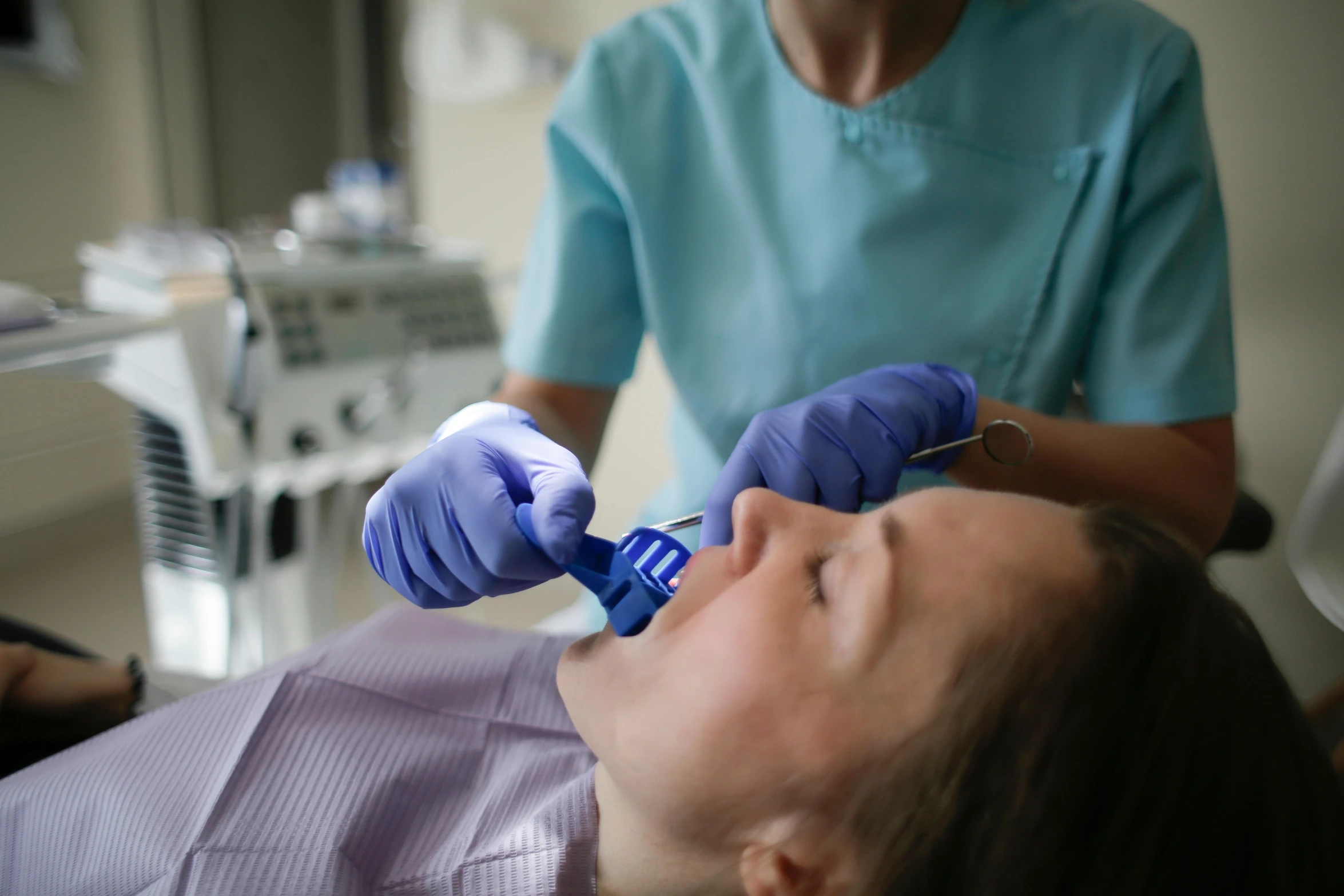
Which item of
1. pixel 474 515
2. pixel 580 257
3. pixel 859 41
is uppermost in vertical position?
pixel 859 41

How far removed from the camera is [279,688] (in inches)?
30.9

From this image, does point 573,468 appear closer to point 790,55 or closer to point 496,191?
point 790,55

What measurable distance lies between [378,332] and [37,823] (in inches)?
43.5

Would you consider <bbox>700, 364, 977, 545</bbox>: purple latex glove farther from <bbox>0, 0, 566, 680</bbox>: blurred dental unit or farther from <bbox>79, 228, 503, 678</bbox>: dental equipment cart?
<bbox>79, 228, 503, 678</bbox>: dental equipment cart

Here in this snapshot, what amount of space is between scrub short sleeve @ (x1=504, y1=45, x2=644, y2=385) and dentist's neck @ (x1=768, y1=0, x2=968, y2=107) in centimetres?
22

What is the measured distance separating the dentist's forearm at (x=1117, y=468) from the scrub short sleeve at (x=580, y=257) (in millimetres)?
441

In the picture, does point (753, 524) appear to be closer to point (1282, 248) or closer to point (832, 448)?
point (832, 448)

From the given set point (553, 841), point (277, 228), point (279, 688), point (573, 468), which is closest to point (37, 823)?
point (279, 688)

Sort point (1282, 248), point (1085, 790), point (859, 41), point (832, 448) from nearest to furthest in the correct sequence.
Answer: point (1085, 790), point (832, 448), point (859, 41), point (1282, 248)

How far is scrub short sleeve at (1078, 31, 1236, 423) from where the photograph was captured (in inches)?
33.3

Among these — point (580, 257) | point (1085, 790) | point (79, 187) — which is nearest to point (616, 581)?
point (1085, 790)

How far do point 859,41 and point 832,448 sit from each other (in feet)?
1.55

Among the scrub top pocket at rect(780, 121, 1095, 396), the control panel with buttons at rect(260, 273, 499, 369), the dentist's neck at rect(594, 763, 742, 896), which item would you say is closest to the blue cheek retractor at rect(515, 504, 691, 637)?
the dentist's neck at rect(594, 763, 742, 896)

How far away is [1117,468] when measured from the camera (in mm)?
813
